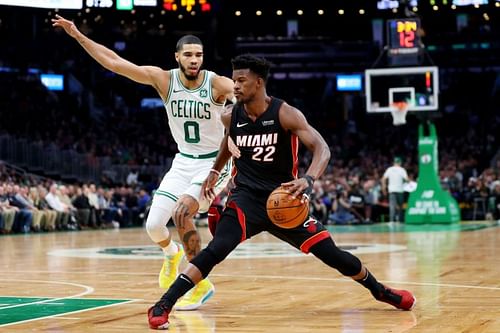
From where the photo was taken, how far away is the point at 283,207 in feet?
20.1

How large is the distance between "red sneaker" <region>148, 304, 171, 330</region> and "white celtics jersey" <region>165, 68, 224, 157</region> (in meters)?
2.13

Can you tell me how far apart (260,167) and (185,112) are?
53.5 inches

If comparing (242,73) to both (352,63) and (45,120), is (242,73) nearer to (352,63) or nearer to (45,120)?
(45,120)

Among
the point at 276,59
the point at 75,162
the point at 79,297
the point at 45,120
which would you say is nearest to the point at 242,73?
the point at 79,297

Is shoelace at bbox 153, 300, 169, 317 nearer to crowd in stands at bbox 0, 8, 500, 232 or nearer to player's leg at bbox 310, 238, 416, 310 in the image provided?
player's leg at bbox 310, 238, 416, 310

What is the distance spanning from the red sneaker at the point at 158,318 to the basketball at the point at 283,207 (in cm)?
93

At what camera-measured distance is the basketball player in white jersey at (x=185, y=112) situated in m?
7.73

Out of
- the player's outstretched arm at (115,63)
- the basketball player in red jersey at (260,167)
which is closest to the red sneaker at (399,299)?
the basketball player in red jersey at (260,167)

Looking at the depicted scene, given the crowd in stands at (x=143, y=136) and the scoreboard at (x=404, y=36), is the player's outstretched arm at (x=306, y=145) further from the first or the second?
the scoreboard at (x=404, y=36)

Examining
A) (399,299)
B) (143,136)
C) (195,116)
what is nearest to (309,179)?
(399,299)

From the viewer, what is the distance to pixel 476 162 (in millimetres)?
37312

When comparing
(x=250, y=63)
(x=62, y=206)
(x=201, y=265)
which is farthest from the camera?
(x=62, y=206)

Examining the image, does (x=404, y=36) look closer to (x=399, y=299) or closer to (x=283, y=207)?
(x=399, y=299)

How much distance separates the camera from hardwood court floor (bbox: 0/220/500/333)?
6.23 metres
